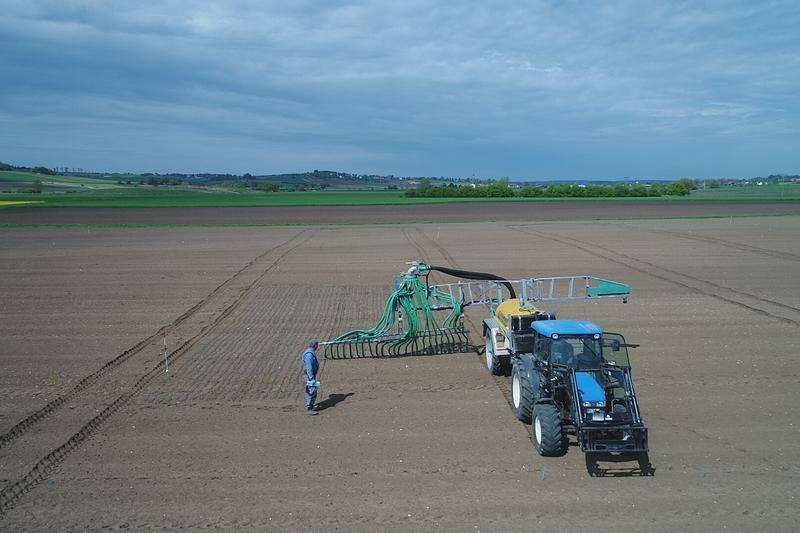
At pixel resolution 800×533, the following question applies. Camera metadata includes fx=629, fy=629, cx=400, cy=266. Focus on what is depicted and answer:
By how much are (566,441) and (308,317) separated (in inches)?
439

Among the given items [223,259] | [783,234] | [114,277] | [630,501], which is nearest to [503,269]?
[223,259]

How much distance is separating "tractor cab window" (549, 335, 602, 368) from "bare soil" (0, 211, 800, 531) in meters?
1.43

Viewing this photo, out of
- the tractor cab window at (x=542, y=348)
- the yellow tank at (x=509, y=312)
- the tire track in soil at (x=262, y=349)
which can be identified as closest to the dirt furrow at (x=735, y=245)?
the tire track in soil at (x=262, y=349)

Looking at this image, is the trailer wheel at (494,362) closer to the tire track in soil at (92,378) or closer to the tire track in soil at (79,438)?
the tire track in soil at (79,438)

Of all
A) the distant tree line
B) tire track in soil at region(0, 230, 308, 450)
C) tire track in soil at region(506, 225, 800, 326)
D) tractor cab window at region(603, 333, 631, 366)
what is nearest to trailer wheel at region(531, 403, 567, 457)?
tractor cab window at region(603, 333, 631, 366)

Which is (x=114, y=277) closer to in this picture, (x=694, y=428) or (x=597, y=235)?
(x=694, y=428)

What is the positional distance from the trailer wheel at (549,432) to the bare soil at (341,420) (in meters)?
0.18

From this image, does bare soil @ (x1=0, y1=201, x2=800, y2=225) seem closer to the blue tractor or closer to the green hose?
the green hose

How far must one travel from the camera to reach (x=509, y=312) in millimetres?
13000

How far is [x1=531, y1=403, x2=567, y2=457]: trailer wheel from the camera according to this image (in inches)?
366

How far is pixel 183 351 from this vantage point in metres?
15.8

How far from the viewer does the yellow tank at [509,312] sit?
12562 millimetres

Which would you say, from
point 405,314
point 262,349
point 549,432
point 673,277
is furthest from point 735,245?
point 549,432

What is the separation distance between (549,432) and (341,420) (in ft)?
12.3
